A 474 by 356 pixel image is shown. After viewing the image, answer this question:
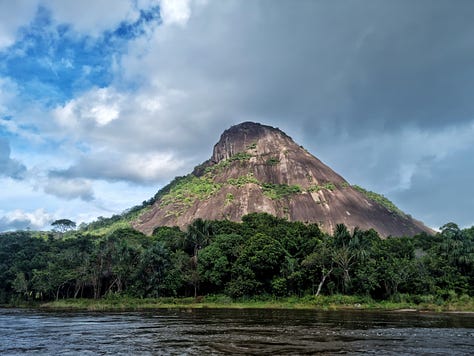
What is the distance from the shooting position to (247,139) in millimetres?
190625

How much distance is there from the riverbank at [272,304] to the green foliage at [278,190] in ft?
277

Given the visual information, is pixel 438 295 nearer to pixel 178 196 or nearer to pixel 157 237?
pixel 157 237

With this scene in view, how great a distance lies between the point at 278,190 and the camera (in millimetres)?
154875

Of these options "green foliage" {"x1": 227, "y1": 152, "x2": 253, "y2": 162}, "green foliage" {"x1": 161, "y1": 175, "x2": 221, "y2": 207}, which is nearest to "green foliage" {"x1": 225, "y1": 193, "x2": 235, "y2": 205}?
"green foliage" {"x1": 161, "y1": 175, "x2": 221, "y2": 207}

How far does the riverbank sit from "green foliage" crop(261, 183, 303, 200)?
84.4 metres

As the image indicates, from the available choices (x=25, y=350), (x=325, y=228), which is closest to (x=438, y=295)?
(x=25, y=350)

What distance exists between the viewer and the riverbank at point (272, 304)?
53.7 m

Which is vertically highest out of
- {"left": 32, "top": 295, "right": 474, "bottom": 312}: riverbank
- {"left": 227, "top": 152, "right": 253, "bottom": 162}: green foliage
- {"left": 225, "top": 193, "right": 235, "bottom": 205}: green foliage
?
{"left": 227, "top": 152, "right": 253, "bottom": 162}: green foliage

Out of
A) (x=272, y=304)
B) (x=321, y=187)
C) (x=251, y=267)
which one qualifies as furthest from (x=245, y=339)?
(x=321, y=187)

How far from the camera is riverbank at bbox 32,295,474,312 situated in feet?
176

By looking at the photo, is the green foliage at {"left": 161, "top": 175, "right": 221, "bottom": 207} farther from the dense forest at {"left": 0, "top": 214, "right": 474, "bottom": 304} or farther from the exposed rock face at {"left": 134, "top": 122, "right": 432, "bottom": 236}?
the dense forest at {"left": 0, "top": 214, "right": 474, "bottom": 304}

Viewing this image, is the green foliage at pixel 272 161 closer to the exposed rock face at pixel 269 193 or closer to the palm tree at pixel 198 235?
the exposed rock face at pixel 269 193

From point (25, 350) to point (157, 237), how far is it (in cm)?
6682

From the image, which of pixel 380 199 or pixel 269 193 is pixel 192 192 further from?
pixel 380 199
